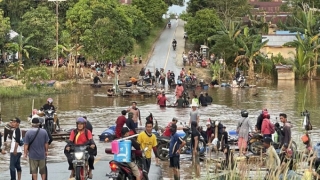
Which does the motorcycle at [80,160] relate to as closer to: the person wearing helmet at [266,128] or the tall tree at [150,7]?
the person wearing helmet at [266,128]

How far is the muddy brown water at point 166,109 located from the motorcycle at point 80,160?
Result: 598 cm

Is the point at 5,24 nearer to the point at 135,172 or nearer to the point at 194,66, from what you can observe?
the point at 194,66

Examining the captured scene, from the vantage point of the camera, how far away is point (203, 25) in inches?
2697

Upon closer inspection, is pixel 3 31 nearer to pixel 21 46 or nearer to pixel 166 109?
pixel 21 46

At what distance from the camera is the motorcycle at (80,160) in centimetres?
1287

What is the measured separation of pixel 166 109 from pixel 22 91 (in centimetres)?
1006

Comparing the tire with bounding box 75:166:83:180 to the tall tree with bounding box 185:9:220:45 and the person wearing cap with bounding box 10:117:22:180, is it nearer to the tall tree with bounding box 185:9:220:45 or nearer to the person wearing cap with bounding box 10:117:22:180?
the person wearing cap with bounding box 10:117:22:180

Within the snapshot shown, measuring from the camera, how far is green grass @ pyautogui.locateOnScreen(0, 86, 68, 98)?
37.8m

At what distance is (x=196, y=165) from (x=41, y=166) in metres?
4.75

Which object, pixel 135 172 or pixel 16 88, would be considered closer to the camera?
pixel 135 172

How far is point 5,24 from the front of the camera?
54.7 meters

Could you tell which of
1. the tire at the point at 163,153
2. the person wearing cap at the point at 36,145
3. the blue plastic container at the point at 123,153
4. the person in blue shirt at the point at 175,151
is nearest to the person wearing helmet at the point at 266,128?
the tire at the point at 163,153

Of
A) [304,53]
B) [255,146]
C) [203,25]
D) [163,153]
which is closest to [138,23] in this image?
[203,25]

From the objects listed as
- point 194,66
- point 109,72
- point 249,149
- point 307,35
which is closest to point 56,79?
point 109,72
